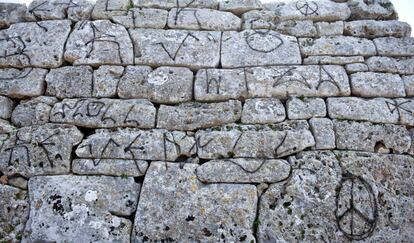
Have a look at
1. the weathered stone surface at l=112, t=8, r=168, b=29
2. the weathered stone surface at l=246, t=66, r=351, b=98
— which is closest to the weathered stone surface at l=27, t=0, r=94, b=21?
the weathered stone surface at l=112, t=8, r=168, b=29

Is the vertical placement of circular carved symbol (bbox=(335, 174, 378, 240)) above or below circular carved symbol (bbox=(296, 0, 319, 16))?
below

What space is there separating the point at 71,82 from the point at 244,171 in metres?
2.29

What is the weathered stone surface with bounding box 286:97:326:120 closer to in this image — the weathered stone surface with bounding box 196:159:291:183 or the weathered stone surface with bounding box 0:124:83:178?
the weathered stone surface with bounding box 196:159:291:183

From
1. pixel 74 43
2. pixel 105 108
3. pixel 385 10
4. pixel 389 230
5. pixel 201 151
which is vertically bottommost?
pixel 389 230

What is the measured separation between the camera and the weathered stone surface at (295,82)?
3.71m

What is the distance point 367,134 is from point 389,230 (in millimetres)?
1020

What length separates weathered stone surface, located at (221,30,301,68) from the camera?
3.88m

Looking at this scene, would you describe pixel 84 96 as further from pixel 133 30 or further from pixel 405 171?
pixel 405 171

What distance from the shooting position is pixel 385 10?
4.30m

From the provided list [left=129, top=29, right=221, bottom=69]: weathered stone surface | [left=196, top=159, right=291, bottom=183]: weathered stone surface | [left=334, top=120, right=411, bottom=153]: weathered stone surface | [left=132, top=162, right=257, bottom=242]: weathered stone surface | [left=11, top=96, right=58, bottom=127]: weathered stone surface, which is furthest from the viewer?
[left=129, top=29, right=221, bottom=69]: weathered stone surface

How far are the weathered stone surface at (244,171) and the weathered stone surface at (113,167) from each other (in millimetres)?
629

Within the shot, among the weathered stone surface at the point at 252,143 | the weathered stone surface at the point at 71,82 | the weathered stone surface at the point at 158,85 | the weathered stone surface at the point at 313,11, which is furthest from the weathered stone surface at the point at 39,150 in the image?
the weathered stone surface at the point at 313,11

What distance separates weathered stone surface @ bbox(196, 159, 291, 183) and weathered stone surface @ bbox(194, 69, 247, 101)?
2.64 feet

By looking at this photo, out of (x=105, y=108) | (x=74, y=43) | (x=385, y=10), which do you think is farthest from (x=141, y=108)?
(x=385, y=10)
